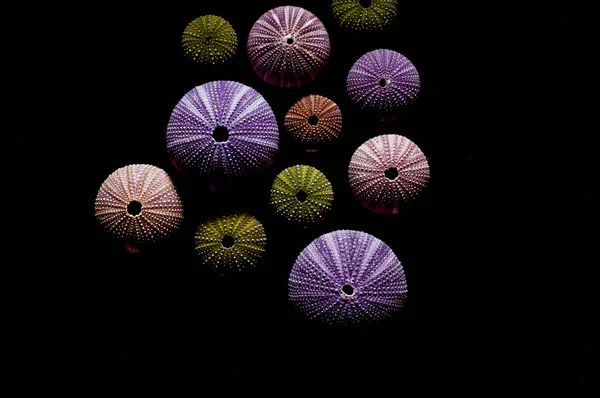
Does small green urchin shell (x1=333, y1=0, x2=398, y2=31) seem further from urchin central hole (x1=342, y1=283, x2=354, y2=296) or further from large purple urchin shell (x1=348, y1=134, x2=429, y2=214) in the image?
urchin central hole (x1=342, y1=283, x2=354, y2=296)

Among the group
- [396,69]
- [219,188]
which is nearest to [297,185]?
[219,188]

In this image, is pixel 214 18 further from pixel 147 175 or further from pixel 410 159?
pixel 410 159

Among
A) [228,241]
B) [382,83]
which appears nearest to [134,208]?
[228,241]

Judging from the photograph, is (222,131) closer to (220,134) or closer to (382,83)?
(220,134)

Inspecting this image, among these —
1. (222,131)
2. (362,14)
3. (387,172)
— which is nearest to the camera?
(222,131)

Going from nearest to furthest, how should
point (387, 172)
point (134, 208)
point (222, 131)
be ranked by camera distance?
point (222, 131) < point (134, 208) < point (387, 172)

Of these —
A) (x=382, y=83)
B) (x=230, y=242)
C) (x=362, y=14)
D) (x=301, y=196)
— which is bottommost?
(x=230, y=242)
